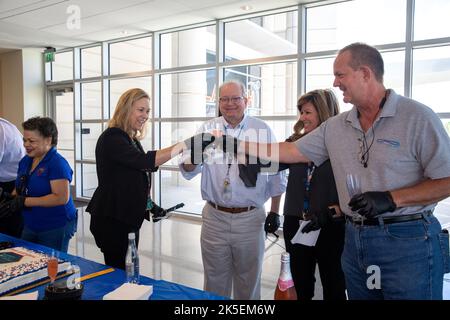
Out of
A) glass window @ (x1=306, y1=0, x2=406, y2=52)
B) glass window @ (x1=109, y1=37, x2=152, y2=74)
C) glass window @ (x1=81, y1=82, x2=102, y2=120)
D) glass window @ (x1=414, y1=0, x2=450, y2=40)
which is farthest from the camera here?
glass window @ (x1=81, y1=82, x2=102, y2=120)

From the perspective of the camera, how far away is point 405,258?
1.48 meters

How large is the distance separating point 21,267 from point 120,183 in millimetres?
749

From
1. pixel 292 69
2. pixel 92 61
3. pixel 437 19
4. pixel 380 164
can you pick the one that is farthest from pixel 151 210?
pixel 92 61

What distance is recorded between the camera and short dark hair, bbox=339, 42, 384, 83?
1594 mm

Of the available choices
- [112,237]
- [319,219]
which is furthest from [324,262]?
[112,237]

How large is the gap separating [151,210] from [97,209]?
45cm

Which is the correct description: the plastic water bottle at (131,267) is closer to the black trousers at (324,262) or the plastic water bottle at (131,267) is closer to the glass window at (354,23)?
the black trousers at (324,262)

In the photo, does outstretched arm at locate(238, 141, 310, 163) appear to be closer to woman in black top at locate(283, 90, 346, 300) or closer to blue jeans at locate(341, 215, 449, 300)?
woman in black top at locate(283, 90, 346, 300)

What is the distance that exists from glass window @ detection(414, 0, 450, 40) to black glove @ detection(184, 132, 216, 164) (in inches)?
132

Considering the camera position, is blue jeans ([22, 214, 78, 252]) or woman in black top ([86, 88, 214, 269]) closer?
woman in black top ([86, 88, 214, 269])

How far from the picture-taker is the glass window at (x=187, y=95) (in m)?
6.36

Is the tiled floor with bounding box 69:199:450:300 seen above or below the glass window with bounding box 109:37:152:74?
below

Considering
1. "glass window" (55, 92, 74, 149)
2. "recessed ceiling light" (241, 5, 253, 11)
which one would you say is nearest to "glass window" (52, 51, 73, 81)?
"glass window" (55, 92, 74, 149)

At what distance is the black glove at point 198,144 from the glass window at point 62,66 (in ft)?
21.3
